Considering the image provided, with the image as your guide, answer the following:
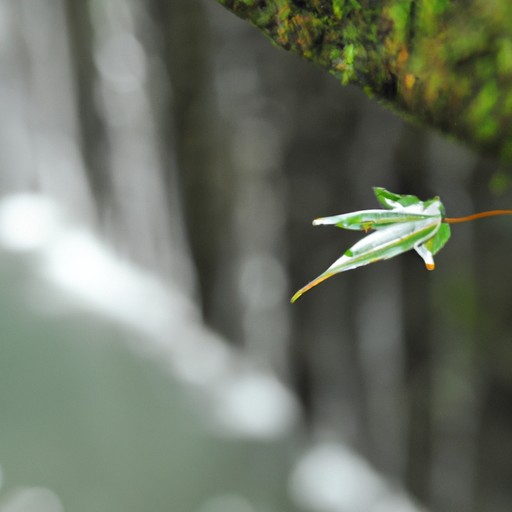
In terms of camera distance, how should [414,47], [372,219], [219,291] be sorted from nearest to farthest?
[372,219] < [414,47] < [219,291]

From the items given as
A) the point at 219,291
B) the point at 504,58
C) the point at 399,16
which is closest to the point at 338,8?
the point at 399,16

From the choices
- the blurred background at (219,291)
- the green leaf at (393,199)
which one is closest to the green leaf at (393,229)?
the green leaf at (393,199)

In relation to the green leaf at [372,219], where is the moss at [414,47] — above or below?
above

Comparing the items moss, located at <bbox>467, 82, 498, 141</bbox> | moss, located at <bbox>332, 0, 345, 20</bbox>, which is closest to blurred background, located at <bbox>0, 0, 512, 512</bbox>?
moss, located at <bbox>467, 82, 498, 141</bbox>

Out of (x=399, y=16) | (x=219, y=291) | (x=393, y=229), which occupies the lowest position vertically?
(x=219, y=291)

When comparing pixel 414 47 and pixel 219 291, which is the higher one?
pixel 414 47

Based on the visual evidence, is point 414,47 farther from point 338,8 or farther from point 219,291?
point 219,291

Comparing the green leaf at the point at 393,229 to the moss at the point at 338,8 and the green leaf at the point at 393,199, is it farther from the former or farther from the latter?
the moss at the point at 338,8
